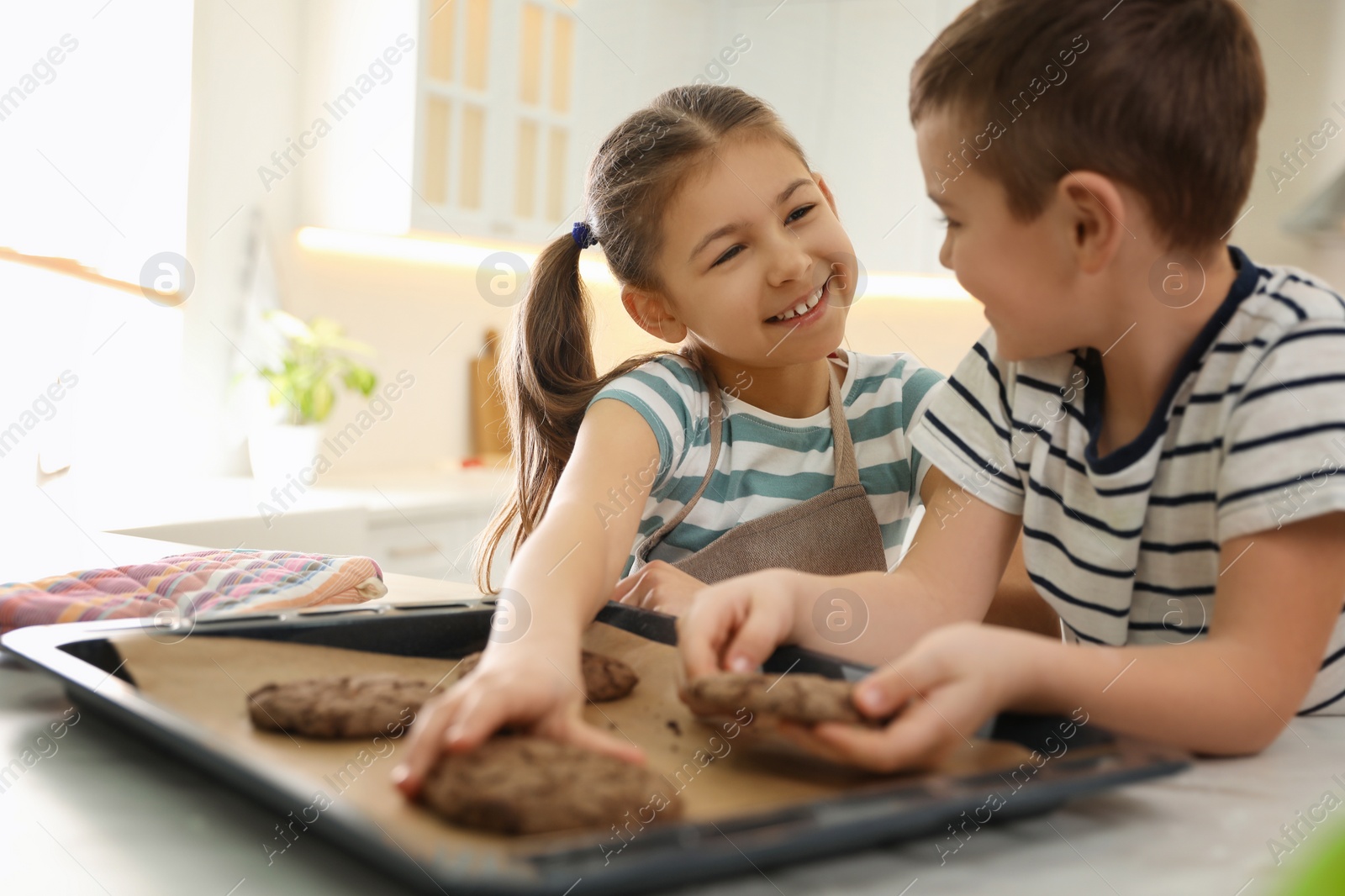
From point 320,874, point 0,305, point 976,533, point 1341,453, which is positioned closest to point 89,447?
point 0,305

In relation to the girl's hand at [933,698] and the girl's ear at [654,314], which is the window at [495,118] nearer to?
the girl's ear at [654,314]

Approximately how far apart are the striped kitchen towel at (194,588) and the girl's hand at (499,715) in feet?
0.90

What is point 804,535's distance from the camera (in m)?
1.11

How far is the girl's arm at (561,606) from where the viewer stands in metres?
0.48

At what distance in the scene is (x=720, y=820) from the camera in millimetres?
374

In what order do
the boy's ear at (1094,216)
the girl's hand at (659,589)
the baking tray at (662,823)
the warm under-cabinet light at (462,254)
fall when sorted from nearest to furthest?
the baking tray at (662,823), the boy's ear at (1094,216), the girl's hand at (659,589), the warm under-cabinet light at (462,254)

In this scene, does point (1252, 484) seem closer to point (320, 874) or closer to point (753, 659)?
point (753, 659)

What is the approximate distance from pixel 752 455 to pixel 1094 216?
1.73 ft

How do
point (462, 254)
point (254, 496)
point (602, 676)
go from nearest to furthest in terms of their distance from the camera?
1. point (602, 676)
2. point (254, 496)
3. point (462, 254)

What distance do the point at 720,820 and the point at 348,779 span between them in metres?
0.21

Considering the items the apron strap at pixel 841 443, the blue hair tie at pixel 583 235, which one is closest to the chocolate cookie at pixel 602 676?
the apron strap at pixel 841 443

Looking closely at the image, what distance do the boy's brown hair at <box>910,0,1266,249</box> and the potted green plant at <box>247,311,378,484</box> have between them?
2001 mm

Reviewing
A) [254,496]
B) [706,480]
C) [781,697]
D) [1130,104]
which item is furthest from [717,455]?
[254,496]

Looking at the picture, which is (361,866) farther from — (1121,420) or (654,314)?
(654,314)
